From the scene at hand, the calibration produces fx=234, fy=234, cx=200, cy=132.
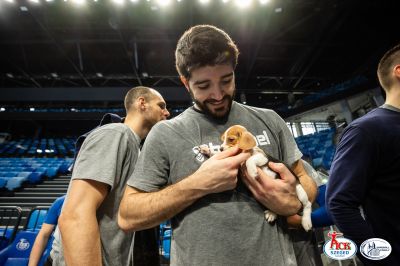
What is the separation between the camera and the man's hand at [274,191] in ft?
2.87

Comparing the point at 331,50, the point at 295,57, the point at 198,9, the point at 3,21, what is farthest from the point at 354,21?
the point at 3,21

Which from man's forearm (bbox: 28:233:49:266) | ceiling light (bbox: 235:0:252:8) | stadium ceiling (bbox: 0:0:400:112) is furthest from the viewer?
stadium ceiling (bbox: 0:0:400:112)

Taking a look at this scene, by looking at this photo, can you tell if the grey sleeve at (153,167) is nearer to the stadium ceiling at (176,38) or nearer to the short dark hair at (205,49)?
the short dark hair at (205,49)

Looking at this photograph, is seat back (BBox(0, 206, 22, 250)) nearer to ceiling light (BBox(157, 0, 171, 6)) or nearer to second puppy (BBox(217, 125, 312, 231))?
second puppy (BBox(217, 125, 312, 231))

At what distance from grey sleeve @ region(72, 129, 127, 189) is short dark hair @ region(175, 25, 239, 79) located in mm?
656

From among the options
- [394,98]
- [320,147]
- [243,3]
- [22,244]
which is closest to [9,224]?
[22,244]

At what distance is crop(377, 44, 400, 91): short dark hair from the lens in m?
1.47

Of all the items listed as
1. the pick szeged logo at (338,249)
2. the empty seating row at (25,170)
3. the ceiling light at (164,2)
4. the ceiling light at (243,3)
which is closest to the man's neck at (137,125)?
the pick szeged logo at (338,249)

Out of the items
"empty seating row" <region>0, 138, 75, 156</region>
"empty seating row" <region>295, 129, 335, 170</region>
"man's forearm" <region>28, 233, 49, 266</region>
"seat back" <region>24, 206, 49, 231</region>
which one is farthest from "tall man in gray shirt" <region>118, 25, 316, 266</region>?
"empty seating row" <region>0, 138, 75, 156</region>

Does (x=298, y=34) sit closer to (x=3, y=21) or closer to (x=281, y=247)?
(x=281, y=247)

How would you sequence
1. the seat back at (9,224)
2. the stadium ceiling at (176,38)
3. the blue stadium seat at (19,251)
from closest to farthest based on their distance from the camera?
the blue stadium seat at (19,251), the seat back at (9,224), the stadium ceiling at (176,38)

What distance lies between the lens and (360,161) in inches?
46.3

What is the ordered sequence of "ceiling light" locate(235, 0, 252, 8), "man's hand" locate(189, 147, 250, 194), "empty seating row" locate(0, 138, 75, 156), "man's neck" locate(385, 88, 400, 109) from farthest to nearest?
"empty seating row" locate(0, 138, 75, 156), "ceiling light" locate(235, 0, 252, 8), "man's neck" locate(385, 88, 400, 109), "man's hand" locate(189, 147, 250, 194)

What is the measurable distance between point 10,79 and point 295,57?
614 inches
